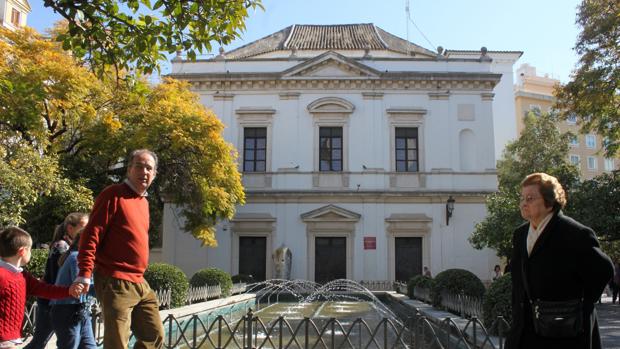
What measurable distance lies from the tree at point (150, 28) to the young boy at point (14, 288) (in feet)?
13.4

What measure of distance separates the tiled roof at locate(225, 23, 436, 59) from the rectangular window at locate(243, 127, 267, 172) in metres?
5.12

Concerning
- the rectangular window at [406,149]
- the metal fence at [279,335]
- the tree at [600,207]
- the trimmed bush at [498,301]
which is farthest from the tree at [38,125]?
the rectangular window at [406,149]

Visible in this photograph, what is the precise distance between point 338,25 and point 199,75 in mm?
11077

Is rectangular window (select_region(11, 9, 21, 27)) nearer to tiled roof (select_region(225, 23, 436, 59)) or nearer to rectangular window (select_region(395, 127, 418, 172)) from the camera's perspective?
tiled roof (select_region(225, 23, 436, 59))

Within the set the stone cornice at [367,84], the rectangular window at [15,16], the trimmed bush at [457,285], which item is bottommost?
the trimmed bush at [457,285]

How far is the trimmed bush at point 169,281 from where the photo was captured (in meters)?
12.9

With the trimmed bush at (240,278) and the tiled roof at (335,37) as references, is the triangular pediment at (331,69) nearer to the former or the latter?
the tiled roof at (335,37)

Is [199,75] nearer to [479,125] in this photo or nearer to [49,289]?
[479,125]

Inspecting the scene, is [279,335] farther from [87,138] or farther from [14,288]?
[87,138]

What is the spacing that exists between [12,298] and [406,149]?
78.1ft

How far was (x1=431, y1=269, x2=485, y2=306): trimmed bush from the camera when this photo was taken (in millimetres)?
11898

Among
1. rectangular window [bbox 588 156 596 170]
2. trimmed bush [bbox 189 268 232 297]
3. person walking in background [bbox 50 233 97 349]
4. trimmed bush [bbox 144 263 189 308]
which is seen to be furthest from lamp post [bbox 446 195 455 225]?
rectangular window [bbox 588 156 596 170]

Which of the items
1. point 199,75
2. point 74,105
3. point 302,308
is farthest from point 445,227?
point 74,105

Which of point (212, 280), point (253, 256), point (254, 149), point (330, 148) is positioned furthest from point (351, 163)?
point (212, 280)
